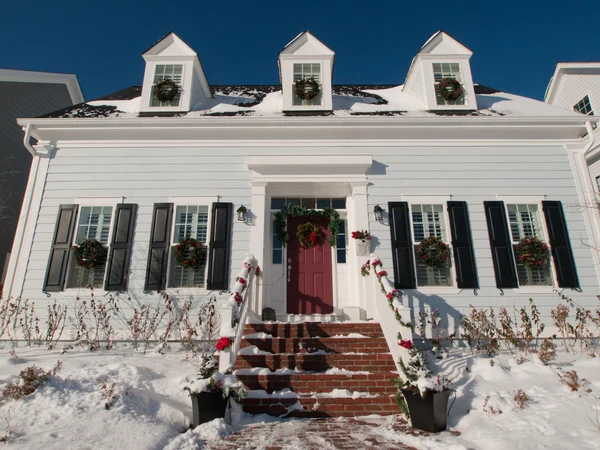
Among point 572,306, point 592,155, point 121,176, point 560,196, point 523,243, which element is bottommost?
point 572,306

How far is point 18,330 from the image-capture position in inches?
253

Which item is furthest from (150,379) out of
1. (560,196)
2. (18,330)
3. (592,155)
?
(592,155)

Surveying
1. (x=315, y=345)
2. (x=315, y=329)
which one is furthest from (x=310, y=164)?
(x=315, y=345)

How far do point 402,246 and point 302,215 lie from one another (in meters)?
2.00

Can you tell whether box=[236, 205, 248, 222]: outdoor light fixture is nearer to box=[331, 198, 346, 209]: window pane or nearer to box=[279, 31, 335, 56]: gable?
box=[331, 198, 346, 209]: window pane

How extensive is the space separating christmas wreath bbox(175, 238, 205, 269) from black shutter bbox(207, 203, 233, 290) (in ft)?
0.63

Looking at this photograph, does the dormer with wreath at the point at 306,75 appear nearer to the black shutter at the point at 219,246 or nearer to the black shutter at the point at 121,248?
the black shutter at the point at 219,246

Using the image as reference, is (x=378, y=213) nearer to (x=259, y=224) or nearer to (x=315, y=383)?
(x=259, y=224)

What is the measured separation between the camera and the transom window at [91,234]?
6766 mm

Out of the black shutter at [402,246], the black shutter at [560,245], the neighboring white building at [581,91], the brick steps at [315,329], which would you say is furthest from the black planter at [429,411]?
the neighboring white building at [581,91]

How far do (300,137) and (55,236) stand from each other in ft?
16.4

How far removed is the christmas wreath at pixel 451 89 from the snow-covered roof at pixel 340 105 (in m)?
0.43

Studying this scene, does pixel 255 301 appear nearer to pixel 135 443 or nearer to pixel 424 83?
pixel 135 443

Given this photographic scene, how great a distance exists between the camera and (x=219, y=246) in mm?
6824
